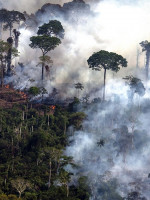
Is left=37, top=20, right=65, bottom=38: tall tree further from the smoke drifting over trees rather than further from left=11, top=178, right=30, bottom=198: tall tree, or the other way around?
left=11, top=178, right=30, bottom=198: tall tree

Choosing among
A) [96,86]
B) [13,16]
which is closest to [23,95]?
[96,86]

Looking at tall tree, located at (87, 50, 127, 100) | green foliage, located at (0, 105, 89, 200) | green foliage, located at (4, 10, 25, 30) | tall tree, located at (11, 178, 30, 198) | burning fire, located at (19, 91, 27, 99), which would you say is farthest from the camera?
green foliage, located at (4, 10, 25, 30)

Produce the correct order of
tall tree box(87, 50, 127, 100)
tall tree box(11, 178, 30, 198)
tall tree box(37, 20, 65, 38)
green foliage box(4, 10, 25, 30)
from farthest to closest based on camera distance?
green foliage box(4, 10, 25, 30), tall tree box(37, 20, 65, 38), tall tree box(87, 50, 127, 100), tall tree box(11, 178, 30, 198)

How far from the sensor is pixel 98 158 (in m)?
55.5

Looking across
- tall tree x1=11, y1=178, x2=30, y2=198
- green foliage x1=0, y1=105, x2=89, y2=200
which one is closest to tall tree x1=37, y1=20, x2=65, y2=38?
green foliage x1=0, y1=105, x2=89, y2=200

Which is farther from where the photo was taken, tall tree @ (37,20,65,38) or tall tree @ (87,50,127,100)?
tall tree @ (37,20,65,38)

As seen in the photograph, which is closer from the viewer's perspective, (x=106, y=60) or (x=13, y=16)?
(x=106, y=60)

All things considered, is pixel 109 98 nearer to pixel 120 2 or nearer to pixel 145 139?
pixel 145 139

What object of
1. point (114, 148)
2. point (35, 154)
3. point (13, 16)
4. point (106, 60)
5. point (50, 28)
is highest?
point (13, 16)

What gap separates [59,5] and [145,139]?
7715 cm

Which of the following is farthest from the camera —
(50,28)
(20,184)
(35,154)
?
(50,28)

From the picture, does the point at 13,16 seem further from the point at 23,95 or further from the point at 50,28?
the point at 23,95

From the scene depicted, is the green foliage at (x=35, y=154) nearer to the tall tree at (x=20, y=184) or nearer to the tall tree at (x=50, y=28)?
the tall tree at (x=20, y=184)

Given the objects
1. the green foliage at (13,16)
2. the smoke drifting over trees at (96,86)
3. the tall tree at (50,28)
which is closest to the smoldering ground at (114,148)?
the smoke drifting over trees at (96,86)
